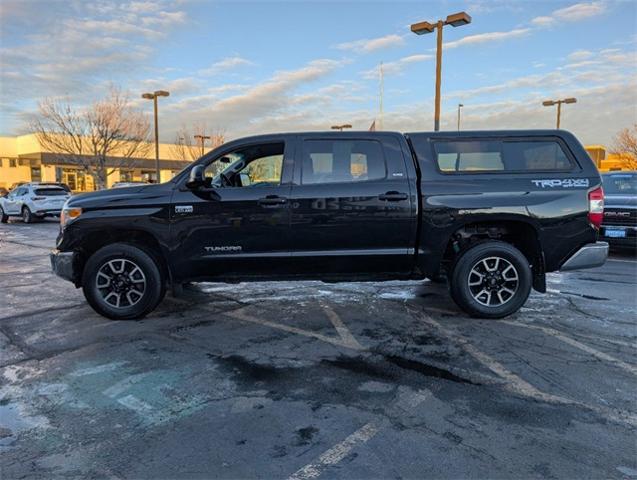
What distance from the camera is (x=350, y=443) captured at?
9.04 feet

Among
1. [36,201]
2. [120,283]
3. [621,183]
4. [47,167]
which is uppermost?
[47,167]

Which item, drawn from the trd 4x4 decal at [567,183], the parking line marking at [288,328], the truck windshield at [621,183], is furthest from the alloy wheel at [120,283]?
the truck windshield at [621,183]

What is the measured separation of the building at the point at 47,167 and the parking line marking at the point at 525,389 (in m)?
46.2

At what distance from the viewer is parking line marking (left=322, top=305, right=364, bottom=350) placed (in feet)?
14.6

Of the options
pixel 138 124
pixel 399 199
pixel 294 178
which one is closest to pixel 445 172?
pixel 399 199

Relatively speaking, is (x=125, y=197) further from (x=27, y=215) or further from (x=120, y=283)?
(x=27, y=215)

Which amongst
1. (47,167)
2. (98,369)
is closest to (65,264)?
(98,369)

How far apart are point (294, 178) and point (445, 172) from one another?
5.46 ft

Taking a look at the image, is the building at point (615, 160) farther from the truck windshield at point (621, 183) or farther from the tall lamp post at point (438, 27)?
the truck windshield at point (621, 183)

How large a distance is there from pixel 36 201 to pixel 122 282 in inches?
701

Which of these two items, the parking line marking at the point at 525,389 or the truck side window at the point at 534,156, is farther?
the truck side window at the point at 534,156

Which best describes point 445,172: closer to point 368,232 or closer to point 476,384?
point 368,232

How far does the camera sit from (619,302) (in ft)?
19.7

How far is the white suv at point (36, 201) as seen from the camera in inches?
786
